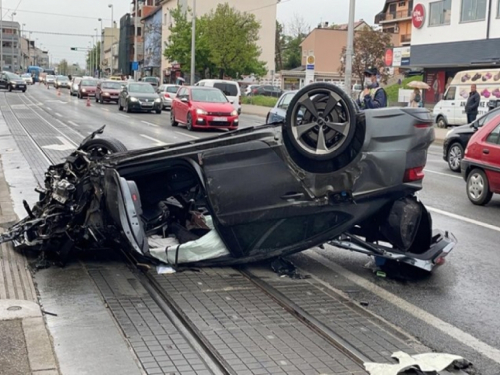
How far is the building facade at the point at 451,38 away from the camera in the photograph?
42.8m

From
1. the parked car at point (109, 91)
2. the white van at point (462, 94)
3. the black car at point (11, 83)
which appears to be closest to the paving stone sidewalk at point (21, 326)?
the white van at point (462, 94)

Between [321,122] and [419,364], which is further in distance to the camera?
[321,122]

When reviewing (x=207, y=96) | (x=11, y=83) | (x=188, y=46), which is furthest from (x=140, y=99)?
(x=11, y=83)

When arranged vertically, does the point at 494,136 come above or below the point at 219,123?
above

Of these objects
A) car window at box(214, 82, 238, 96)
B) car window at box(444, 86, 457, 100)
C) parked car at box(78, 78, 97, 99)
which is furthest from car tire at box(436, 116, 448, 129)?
parked car at box(78, 78, 97, 99)

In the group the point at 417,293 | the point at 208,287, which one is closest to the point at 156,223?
the point at 208,287

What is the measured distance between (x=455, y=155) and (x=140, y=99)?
75.3 feet

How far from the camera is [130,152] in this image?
24.0 feet

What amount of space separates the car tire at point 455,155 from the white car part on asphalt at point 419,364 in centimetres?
1202

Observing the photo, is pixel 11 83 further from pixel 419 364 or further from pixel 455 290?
pixel 419 364

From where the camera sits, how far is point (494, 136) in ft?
→ 38.0

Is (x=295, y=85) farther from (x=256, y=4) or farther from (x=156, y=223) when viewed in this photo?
(x=156, y=223)

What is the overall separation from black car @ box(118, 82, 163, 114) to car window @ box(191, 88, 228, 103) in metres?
9.45

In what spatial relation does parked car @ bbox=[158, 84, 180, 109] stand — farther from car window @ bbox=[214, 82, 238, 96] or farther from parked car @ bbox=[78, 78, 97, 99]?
parked car @ bbox=[78, 78, 97, 99]
